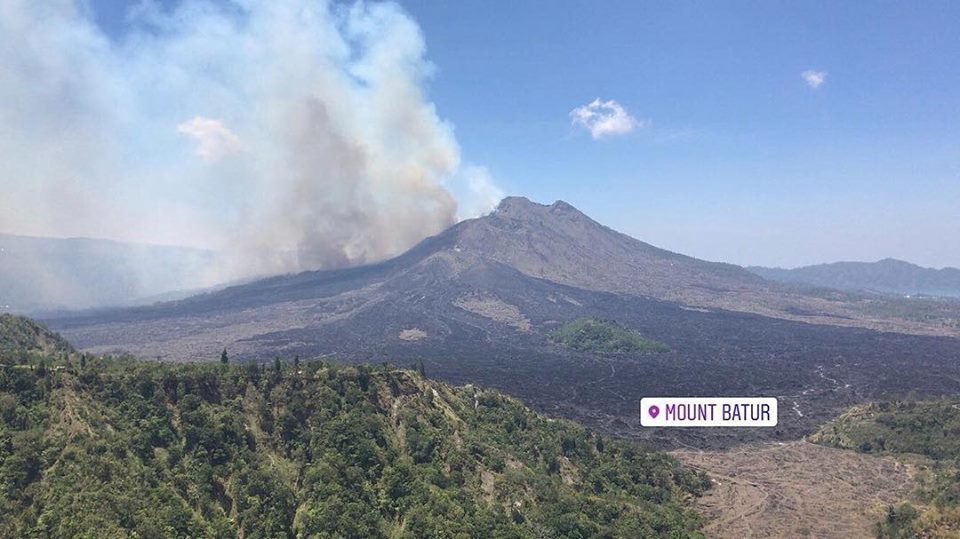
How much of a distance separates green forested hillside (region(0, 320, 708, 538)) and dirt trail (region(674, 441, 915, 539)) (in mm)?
4365

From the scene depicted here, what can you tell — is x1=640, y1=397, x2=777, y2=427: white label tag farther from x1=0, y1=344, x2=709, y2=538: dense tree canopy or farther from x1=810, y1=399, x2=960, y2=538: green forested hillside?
x1=0, y1=344, x2=709, y2=538: dense tree canopy

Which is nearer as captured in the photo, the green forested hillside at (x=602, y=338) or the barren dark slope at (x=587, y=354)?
the barren dark slope at (x=587, y=354)

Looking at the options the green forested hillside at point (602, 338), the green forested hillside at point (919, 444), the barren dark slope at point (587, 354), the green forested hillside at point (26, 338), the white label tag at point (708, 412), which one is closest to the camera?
the green forested hillside at point (919, 444)

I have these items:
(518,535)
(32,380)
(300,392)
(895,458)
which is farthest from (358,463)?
(895,458)

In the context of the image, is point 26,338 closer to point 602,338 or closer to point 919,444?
point 602,338

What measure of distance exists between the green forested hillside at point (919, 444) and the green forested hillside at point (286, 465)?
685 inches

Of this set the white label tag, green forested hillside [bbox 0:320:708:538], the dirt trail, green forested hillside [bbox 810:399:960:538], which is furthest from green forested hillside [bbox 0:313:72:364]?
green forested hillside [bbox 810:399:960:538]

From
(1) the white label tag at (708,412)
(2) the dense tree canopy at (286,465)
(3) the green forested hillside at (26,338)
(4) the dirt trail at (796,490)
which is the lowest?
(4) the dirt trail at (796,490)

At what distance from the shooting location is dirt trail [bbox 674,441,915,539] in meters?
53.9

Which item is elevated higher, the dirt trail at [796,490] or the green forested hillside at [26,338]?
the green forested hillside at [26,338]

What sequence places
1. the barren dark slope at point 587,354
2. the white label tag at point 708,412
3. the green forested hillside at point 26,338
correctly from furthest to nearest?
the barren dark slope at point 587,354 < the white label tag at point 708,412 < the green forested hillside at point 26,338

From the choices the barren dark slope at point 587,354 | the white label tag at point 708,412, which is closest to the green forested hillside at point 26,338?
the barren dark slope at point 587,354

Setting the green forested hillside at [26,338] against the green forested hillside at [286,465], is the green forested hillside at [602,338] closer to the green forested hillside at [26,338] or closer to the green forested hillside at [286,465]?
the green forested hillside at [286,465]

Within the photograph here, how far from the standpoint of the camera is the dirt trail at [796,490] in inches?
2124
